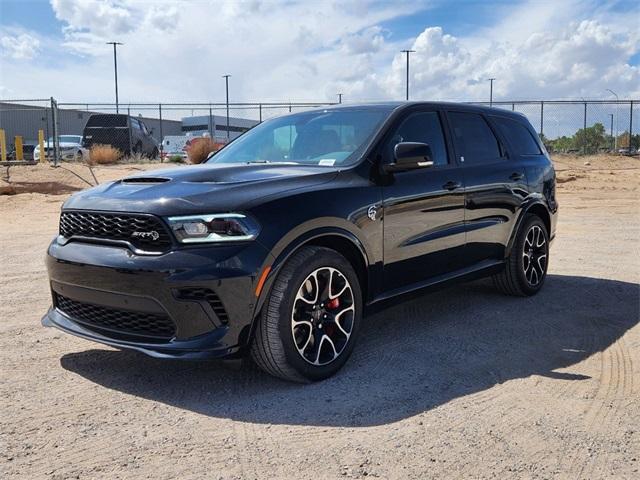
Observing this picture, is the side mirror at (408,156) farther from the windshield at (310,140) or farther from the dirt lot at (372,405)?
the dirt lot at (372,405)

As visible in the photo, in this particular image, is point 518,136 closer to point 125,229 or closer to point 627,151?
point 125,229

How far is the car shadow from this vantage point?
11.8 ft

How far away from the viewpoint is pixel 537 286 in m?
6.38

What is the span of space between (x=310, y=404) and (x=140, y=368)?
1275mm

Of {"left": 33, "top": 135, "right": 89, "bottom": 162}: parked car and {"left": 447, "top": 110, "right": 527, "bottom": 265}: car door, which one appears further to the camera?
{"left": 33, "top": 135, "right": 89, "bottom": 162}: parked car

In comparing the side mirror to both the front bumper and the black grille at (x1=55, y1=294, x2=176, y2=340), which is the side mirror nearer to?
the front bumper

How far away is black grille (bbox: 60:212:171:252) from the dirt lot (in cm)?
91

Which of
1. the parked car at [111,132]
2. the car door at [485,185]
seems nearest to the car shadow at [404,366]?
the car door at [485,185]

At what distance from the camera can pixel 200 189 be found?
3.76 metres

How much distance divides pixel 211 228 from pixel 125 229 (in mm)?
530

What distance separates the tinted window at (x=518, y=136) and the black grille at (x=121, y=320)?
3.97 meters

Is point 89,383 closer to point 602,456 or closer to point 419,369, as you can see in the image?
point 419,369

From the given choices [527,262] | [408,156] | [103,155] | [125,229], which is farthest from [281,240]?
[103,155]

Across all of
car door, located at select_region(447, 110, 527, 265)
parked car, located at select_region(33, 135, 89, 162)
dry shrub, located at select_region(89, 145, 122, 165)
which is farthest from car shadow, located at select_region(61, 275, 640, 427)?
parked car, located at select_region(33, 135, 89, 162)
